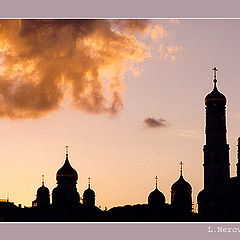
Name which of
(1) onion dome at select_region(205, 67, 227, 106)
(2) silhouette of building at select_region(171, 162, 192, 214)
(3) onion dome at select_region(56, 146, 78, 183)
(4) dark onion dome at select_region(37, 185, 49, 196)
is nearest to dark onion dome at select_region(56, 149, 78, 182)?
(3) onion dome at select_region(56, 146, 78, 183)

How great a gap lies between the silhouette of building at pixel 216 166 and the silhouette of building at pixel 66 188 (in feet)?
89.3

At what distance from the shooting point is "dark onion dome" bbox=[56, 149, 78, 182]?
417 ft

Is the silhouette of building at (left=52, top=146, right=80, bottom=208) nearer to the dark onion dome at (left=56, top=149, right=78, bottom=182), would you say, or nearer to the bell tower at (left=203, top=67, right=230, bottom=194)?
the dark onion dome at (left=56, top=149, right=78, bottom=182)

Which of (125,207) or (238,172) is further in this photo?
(125,207)

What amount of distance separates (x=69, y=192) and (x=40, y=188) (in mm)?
7347

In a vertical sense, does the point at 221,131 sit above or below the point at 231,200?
above

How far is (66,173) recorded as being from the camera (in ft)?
417

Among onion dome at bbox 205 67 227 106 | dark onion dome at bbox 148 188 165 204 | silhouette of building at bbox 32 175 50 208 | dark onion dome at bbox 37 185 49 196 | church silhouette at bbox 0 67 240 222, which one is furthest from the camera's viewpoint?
dark onion dome at bbox 37 185 49 196

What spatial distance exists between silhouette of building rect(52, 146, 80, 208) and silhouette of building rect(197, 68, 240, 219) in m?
27.2

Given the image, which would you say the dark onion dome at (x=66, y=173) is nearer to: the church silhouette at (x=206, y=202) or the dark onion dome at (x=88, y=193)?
the church silhouette at (x=206, y=202)

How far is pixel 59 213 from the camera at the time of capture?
11931 cm
